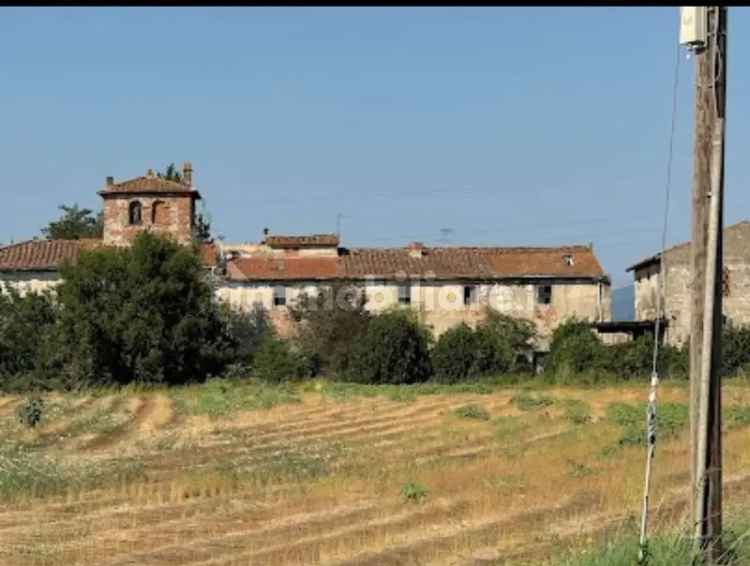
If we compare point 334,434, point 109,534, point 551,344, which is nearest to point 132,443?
point 334,434

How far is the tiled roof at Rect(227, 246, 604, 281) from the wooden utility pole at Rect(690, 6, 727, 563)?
4639 cm

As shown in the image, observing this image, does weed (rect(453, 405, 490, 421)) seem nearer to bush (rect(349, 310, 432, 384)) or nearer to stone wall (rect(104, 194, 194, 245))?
bush (rect(349, 310, 432, 384))

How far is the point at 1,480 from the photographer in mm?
15234

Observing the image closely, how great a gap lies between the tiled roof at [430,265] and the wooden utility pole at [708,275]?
46391mm

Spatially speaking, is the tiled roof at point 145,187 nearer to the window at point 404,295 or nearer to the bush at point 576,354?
the window at point 404,295

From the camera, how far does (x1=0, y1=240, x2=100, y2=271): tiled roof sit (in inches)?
2205

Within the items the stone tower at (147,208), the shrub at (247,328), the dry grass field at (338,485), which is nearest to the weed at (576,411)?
the dry grass field at (338,485)

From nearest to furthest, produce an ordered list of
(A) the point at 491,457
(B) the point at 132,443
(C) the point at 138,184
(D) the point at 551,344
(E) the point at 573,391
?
(A) the point at 491,457 < (B) the point at 132,443 < (E) the point at 573,391 < (D) the point at 551,344 < (C) the point at 138,184

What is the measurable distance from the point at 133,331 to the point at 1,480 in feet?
98.4

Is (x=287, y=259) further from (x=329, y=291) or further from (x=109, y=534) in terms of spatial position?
(x=109, y=534)

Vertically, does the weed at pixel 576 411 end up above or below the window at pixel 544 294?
below

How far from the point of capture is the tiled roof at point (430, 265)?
5494cm

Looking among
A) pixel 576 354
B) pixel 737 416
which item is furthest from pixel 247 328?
pixel 737 416

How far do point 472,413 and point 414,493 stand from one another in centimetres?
1399
